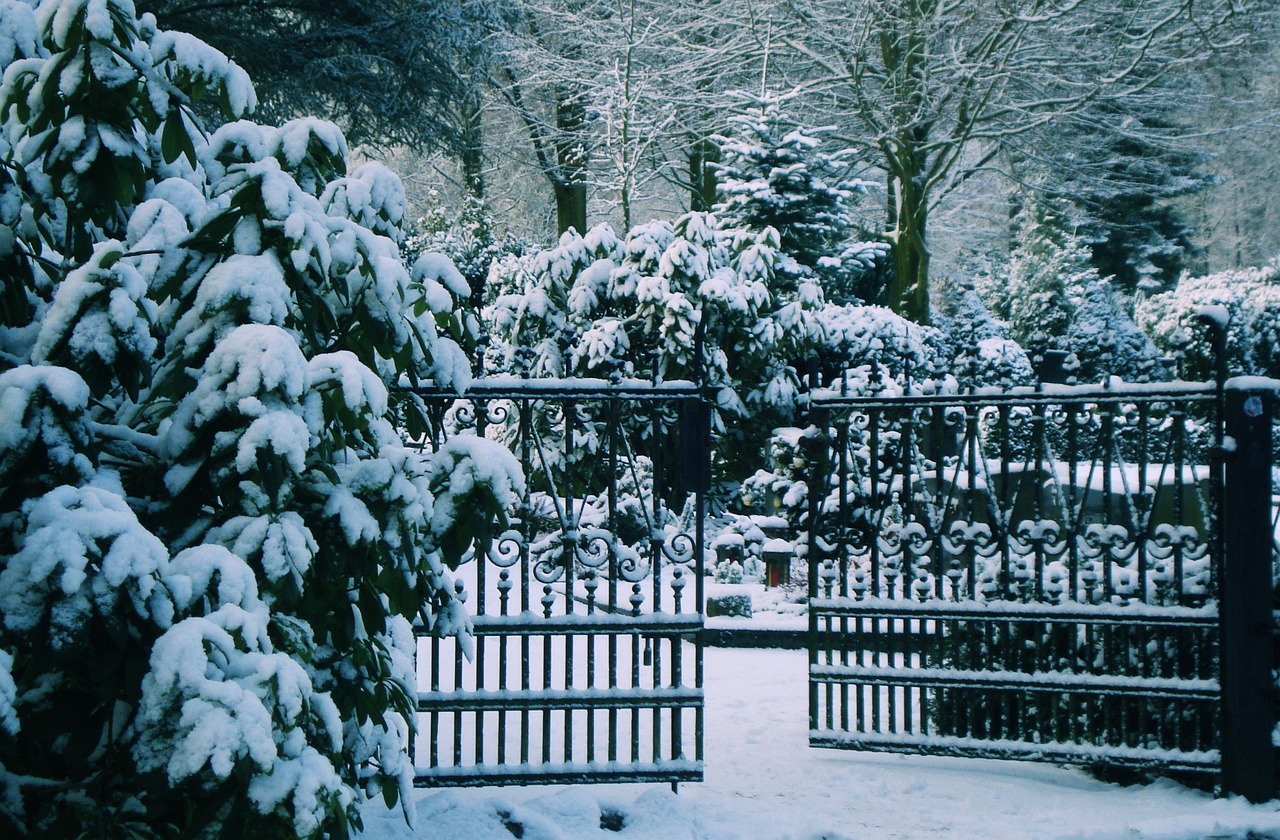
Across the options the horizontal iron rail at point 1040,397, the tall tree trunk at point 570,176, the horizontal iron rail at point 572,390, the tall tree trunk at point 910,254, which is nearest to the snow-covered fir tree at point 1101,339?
the tall tree trunk at point 910,254

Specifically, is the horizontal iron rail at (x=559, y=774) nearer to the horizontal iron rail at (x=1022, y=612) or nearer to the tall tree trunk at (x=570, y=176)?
the horizontal iron rail at (x=1022, y=612)

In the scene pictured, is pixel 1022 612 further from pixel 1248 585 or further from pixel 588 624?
pixel 588 624

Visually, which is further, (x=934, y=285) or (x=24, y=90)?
(x=934, y=285)

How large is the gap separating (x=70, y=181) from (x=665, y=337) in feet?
26.4

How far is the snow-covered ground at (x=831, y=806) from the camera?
4258mm

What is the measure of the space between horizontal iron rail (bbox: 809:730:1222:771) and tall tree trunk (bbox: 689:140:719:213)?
16.8 m

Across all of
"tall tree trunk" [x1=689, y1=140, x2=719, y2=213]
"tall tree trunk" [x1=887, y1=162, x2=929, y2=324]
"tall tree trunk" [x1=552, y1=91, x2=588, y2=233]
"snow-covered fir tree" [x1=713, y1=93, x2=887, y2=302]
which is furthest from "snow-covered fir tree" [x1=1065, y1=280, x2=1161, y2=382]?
"tall tree trunk" [x1=552, y1=91, x2=588, y2=233]

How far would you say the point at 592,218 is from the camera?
2900 centimetres

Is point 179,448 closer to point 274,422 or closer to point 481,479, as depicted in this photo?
point 274,422

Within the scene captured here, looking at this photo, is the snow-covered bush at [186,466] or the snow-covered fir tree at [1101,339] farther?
the snow-covered fir tree at [1101,339]

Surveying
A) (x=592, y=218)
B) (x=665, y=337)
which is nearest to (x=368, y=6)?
(x=665, y=337)

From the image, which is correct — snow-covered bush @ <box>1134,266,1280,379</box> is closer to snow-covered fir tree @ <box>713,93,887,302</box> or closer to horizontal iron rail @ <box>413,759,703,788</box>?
snow-covered fir tree @ <box>713,93,887,302</box>

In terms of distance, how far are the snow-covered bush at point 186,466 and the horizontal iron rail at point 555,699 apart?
5.54 feet

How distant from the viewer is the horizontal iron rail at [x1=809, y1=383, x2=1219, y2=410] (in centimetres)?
484
